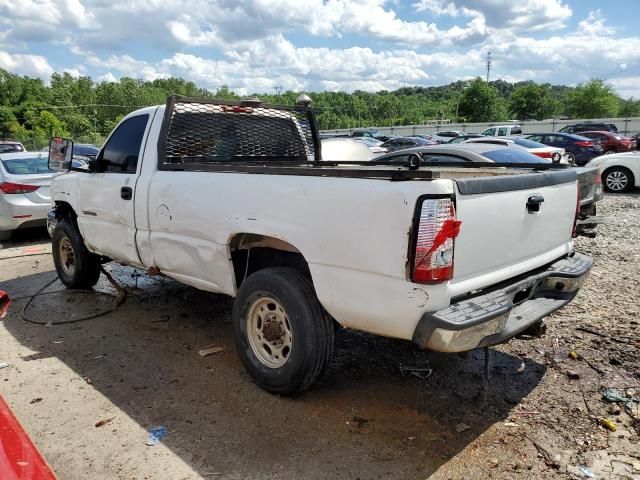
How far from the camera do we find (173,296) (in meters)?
6.00

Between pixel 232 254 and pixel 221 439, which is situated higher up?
pixel 232 254

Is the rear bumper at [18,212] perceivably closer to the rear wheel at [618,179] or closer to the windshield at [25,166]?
the windshield at [25,166]

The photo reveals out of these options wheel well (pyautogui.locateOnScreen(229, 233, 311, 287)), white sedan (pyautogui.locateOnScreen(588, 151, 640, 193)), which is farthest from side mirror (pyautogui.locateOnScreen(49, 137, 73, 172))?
white sedan (pyautogui.locateOnScreen(588, 151, 640, 193))

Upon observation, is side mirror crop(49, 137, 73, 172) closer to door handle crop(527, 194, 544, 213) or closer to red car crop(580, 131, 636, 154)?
door handle crop(527, 194, 544, 213)

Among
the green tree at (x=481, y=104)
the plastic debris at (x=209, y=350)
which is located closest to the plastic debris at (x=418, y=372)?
the plastic debris at (x=209, y=350)

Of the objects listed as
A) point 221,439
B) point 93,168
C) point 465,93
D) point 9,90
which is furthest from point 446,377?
point 465,93

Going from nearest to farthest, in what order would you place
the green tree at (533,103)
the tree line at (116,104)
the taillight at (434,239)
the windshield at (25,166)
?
the taillight at (434,239) < the windshield at (25,166) < the tree line at (116,104) < the green tree at (533,103)

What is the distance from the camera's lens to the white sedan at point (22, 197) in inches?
343

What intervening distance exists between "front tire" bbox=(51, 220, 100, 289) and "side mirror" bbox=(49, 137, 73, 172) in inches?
31.1

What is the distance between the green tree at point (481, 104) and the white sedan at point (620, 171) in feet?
246

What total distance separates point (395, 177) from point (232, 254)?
5.37 ft

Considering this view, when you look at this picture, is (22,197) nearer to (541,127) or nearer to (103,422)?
(103,422)

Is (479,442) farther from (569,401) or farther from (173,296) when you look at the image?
(173,296)

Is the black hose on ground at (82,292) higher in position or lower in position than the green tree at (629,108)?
lower
